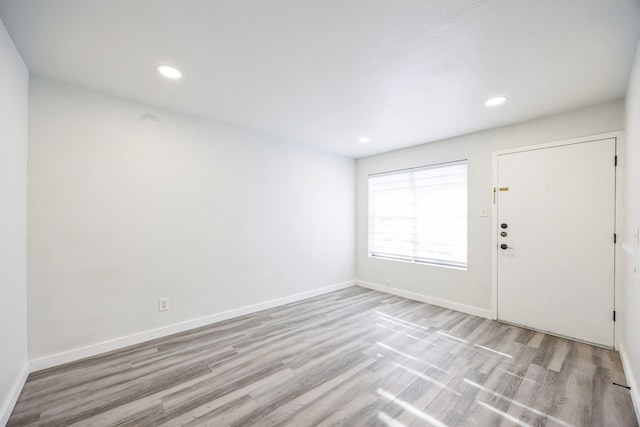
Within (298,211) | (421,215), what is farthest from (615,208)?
(298,211)

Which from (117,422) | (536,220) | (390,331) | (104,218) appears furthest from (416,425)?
(104,218)

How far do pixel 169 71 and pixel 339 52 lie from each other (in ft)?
4.55

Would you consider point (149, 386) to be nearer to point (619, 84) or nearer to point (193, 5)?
point (193, 5)

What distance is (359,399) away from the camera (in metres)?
1.93

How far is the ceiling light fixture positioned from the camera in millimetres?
2148

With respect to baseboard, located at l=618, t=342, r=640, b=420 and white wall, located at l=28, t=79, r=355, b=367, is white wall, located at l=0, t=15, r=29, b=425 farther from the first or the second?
baseboard, located at l=618, t=342, r=640, b=420

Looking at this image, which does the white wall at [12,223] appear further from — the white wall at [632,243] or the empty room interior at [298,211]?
the white wall at [632,243]

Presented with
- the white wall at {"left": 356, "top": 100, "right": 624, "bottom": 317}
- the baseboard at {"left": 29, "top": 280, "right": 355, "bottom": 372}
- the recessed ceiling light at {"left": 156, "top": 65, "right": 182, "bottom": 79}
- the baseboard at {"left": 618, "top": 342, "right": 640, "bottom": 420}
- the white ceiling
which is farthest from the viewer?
the white wall at {"left": 356, "top": 100, "right": 624, "bottom": 317}

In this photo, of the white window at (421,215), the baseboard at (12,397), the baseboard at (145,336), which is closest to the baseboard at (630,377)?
the white window at (421,215)

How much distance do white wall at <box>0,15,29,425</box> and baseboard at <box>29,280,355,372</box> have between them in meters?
0.18

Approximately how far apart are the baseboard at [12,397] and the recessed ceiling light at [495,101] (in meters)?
4.35

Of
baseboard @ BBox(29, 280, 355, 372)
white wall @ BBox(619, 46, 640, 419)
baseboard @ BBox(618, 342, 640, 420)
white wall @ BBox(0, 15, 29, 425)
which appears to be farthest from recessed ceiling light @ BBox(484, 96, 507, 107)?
white wall @ BBox(0, 15, 29, 425)

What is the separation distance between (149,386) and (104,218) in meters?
1.55

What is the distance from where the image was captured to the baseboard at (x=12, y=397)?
1644mm
